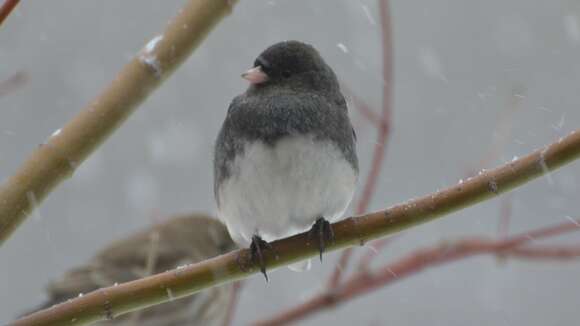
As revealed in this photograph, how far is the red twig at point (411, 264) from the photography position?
1.55 meters

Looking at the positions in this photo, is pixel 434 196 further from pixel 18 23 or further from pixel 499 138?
pixel 18 23

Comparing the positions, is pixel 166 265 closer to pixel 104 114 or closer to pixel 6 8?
pixel 104 114

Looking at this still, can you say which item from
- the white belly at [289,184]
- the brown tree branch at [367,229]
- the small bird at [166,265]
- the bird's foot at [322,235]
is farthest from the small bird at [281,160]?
the small bird at [166,265]

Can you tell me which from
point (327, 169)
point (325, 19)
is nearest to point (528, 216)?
point (325, 19)

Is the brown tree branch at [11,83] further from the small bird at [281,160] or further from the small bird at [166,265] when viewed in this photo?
the small bird at [166,265]

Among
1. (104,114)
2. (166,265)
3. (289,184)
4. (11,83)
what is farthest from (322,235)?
(166,265)

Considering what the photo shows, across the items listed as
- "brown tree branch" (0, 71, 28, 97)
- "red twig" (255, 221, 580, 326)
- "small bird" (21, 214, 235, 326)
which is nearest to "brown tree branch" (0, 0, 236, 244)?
"brown tree branch" (0, 71, 28, 97)

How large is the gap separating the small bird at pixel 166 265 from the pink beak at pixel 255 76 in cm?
108

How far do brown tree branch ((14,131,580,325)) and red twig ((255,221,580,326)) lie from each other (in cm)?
30

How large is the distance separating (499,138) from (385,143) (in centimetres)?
34

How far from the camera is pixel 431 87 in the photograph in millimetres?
3752

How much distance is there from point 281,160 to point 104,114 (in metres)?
0.49

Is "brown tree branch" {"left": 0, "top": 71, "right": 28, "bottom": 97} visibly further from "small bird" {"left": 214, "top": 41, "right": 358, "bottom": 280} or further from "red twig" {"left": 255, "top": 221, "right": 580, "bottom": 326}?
"red twig" {"left": 255, "top": 221, "right": 580, "bottom": 326}

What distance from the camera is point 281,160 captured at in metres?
1.65
